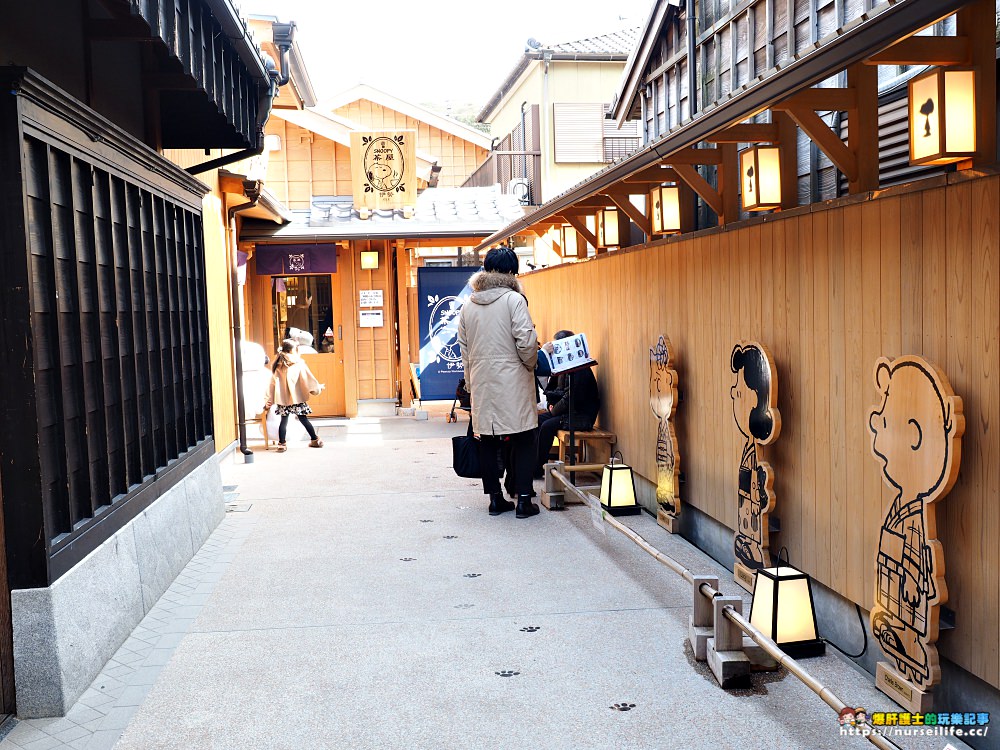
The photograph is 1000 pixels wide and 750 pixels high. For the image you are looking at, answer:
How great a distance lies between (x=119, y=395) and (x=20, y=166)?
176 centimetres

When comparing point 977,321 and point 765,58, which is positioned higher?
point 765,58

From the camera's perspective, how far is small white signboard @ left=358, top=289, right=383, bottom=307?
17156 millimetres

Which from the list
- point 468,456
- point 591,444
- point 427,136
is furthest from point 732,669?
point 427,136

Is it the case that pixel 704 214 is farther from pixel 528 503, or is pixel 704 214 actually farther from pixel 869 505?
pixel 869 505

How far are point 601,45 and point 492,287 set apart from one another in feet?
54.2

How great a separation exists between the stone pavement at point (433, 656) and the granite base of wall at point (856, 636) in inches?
5.2

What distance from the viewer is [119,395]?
5.61 meters

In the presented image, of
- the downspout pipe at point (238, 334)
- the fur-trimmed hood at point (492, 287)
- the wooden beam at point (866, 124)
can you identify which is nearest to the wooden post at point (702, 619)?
the wooden beam at point (866, 124)

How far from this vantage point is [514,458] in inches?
339

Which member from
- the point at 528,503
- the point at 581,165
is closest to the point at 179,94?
the point at 528,503

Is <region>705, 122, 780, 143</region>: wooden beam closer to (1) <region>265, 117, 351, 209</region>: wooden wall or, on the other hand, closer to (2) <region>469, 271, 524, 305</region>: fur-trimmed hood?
(2) <region>469, 271, 524, 305</region>: fur-trimmed hood

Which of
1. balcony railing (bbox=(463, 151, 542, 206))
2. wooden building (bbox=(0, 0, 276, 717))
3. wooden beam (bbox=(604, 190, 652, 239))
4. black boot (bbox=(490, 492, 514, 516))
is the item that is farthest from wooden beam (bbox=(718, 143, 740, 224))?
balcony railing (bbox=(463, 151, 542, 206))

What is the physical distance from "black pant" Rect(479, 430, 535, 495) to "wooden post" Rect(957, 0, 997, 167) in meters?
5.19

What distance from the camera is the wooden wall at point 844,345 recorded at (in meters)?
3.65
